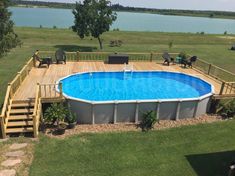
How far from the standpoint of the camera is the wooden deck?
15526mm

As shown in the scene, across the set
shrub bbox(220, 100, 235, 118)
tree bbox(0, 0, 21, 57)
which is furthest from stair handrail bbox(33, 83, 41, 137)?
shrub bbox(220, 100, 235, 118)

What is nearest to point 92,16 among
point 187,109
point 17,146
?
point 187,109

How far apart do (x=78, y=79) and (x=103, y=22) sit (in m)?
12.2

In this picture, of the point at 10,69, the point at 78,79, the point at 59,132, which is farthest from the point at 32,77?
the point at 59,132

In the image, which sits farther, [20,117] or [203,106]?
[203,106]

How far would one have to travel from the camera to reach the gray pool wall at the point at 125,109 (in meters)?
13.4

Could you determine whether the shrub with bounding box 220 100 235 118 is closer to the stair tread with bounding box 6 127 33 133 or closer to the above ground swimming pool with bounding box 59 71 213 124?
the above ground swimming pool with bounding box 59 71 213 124

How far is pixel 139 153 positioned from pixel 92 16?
21464 millimetres

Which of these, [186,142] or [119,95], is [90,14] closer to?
[119,95]

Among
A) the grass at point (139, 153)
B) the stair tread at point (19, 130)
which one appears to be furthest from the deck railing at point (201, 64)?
the stair tread at point (19, 130)

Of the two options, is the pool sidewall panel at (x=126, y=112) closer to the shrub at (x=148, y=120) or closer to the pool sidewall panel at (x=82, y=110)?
the shrub at (x=148, y=120)

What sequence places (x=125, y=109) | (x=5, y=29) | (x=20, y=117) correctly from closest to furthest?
1. (x=20, y=117)
2. (x=125, y=109)
3. (x=5, y=29)

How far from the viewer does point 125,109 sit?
44.9ft

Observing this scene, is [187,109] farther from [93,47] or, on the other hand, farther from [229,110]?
[93,47]
